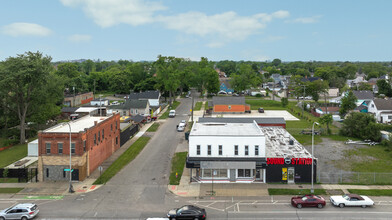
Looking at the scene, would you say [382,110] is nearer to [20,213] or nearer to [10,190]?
[10,190]

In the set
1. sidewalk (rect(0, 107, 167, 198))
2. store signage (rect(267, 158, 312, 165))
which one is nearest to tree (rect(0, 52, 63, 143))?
sidewalk (rect(0, 107, 167, 198))

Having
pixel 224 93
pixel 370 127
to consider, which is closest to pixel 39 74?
pixel 370 127

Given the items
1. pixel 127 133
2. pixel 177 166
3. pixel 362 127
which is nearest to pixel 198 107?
pixel 127 133

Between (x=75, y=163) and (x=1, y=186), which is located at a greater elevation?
(x=75, y=163)

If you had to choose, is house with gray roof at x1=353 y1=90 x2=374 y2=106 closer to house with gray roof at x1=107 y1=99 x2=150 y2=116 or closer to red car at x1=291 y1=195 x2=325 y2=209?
house with gray roof at x1=107 y1=99 x2=150 y2=116

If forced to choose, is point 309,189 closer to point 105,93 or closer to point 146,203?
point 146,203
